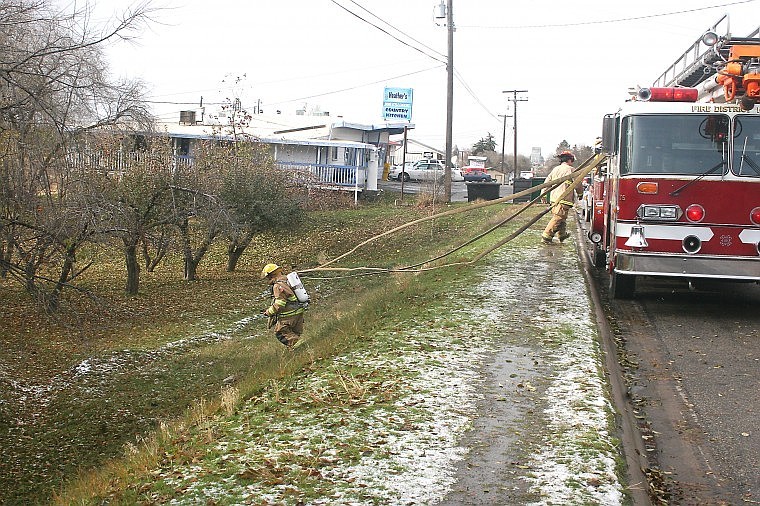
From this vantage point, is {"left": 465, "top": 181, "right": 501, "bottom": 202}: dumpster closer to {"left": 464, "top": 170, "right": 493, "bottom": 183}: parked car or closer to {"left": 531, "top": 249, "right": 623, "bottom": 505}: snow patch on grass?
{"left": 531, "top": 249, "right": 623, "bottom": 505}: snow patch on grass

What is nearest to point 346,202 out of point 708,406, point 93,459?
point 93,459

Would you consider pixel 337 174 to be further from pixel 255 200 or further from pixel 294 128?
Result: pixel 255 200

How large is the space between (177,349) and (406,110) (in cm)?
A: 3344

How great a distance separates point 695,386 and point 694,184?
11.2 ft

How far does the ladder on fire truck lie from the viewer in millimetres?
10652

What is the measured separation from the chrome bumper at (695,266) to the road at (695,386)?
0.67m

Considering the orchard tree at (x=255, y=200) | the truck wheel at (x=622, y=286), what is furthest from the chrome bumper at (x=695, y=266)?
the orchard tree at (x=255, y=200)

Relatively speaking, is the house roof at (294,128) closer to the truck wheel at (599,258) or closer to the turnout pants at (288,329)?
the truck wheel at (599,258)

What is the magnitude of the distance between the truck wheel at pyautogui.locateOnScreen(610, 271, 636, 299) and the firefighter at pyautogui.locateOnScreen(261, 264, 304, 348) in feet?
14.4

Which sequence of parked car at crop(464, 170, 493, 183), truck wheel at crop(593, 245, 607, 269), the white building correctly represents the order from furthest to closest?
parked car at crop(464, 170, 493, 183) → the white building → truck wheel at crop(593, 245, 607, 269)

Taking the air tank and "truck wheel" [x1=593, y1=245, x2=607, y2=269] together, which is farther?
"truck wheel" [x1=593, y1=245, x2=607, y2=269]

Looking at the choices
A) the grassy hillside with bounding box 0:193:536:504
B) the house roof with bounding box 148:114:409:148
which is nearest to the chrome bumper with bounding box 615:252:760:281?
the grassy hillside with bounding box 0:193:536:504

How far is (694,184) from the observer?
1075cm

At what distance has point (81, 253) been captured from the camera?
1859 centimetres
